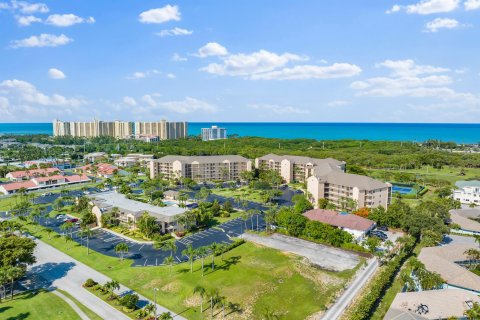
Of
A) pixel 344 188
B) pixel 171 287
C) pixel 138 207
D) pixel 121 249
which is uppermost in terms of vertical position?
pixel 344 188

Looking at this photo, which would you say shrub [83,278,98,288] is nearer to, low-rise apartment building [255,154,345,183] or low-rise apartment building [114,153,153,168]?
low-rise apartment building [255,154,345,183]

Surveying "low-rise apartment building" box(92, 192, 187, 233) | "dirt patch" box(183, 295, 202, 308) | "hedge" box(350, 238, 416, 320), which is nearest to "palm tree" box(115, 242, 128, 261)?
"low-rise apartment building" box(92, 192, 187, 233)

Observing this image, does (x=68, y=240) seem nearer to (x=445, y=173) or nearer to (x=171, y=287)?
(x=171, y=287)

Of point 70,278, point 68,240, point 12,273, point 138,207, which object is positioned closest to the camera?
point 12,273

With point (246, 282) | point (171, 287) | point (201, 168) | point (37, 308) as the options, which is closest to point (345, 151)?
point (201, 168)

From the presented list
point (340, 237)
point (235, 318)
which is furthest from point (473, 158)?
point (235, 318)

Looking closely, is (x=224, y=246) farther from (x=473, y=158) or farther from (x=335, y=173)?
(x=473, y=158)

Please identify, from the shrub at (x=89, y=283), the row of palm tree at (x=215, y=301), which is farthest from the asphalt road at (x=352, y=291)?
the shrub at (x=89, y=283)
